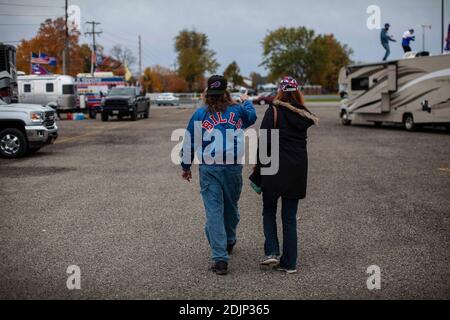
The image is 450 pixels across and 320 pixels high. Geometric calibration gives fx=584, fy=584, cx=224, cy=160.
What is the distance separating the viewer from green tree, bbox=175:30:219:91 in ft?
302

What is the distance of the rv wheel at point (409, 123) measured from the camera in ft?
81.6

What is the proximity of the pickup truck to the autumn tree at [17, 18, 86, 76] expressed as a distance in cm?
5792

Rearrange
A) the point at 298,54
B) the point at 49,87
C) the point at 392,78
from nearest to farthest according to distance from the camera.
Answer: the point at 392,78, the point at 49,87, the point at 298,54

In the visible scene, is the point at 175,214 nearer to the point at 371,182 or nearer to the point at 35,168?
the point at 371,182

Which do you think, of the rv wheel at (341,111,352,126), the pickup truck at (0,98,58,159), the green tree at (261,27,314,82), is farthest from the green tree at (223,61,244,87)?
the pickup truck at (0,98,58,159)

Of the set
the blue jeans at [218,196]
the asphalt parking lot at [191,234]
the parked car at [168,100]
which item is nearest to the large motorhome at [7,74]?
the asphalt parking lot at [191,234]

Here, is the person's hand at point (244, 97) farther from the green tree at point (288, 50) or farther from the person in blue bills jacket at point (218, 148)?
the green tree at point (288, 50)

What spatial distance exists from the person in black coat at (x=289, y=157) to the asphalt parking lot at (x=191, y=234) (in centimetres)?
34

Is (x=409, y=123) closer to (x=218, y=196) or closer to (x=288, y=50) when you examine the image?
(x=218, y=196)

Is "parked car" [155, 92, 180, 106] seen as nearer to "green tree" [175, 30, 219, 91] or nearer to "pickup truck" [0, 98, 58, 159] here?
"green tree" [175, 30, 219, 91]

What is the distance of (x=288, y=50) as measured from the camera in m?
106

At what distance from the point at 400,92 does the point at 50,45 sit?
55.4 metres

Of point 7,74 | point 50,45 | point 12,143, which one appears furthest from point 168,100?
point 12,143

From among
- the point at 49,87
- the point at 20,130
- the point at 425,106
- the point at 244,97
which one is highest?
the point at 49,87
